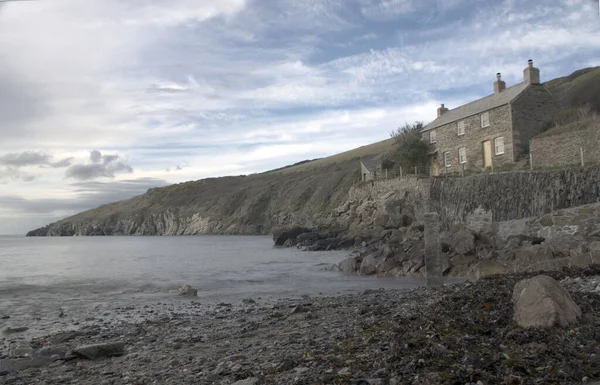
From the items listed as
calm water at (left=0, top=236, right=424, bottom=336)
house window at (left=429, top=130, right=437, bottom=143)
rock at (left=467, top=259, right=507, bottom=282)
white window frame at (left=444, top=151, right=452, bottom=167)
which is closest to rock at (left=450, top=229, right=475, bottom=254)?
calm water at (left=0, top=236, right=424, bottom=336)

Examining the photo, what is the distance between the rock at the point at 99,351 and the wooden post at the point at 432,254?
886 cm

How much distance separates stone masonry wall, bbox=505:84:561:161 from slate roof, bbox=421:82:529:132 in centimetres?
73

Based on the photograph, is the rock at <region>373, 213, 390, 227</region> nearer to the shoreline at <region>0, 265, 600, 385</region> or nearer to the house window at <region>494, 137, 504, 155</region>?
the house window at <region>494, 137, 504, 155</region>

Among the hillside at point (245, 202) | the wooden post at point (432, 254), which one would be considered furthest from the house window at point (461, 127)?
the wooden post at point (432, 254)

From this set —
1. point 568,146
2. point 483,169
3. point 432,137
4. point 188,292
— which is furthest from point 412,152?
point 188,292

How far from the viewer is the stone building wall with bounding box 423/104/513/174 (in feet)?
119

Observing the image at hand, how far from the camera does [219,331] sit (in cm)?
942

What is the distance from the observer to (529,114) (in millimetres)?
36312

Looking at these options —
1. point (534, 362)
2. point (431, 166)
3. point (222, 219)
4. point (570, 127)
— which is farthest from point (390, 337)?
point (222, 219)

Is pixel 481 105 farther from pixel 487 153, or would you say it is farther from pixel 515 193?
pixel 515 193

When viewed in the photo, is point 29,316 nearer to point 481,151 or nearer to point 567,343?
point 567,343

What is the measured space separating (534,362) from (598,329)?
50.0 inches

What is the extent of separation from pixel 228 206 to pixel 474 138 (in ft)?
248

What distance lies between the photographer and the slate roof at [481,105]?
36.8 m
